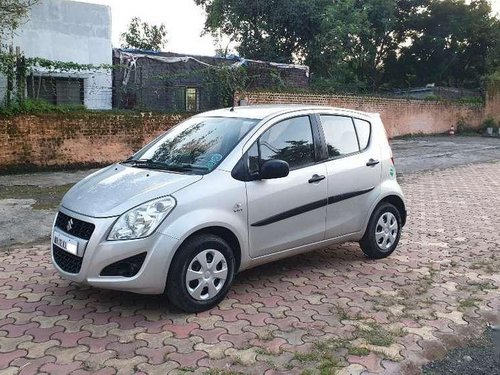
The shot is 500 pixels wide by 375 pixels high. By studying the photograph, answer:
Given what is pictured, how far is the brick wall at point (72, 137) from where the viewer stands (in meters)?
11.0

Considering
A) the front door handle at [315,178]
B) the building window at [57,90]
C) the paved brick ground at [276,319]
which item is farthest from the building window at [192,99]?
the front door handle at [315,178]

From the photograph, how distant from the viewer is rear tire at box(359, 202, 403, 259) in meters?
5.43

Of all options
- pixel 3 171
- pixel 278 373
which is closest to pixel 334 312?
pixel 278 373

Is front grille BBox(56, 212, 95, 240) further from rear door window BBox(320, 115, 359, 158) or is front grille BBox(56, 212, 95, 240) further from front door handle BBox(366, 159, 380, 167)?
front door handle BBox(366, 159, 380, 167)

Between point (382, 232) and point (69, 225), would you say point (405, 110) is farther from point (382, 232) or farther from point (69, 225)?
point (69, 225)

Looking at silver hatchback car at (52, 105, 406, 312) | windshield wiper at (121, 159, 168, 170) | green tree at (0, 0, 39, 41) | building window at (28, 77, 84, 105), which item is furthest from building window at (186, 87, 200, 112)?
windshield wiper at (121, 159, 168, 170)

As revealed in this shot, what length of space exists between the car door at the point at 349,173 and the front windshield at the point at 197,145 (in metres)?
0.97

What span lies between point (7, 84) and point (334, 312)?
9.83 meters

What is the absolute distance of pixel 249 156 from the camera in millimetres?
4418

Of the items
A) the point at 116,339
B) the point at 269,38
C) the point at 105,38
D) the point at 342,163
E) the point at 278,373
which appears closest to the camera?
the point at 278,373

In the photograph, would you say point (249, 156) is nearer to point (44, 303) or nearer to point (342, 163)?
point (342, 163)

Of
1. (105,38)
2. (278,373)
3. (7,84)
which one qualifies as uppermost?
(105,38)

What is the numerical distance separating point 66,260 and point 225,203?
54.0 inches

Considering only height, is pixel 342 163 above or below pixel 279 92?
below
